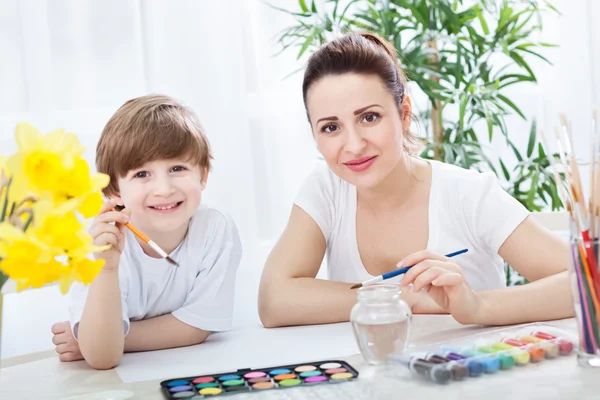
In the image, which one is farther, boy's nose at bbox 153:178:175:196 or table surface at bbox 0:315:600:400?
boy's nose at bbox 153:178:175:196

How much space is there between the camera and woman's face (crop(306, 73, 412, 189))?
1.39 meters

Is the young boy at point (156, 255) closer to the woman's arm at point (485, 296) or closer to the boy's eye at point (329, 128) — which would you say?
the boy's eye at point (329, 128)

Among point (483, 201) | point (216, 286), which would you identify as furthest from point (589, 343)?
point (216, 286)

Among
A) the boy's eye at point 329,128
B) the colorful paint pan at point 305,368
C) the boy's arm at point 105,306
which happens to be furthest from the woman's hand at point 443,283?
the boy's arm at point 105,306

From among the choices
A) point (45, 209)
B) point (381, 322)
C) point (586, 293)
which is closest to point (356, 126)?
point (381, 322)

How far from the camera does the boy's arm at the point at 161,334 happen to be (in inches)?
50.3

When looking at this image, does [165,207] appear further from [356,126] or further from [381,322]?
[381,322]

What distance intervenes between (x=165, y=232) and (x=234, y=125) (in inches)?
37.0

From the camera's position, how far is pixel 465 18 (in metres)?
2.36

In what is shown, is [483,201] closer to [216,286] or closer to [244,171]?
[216,286]

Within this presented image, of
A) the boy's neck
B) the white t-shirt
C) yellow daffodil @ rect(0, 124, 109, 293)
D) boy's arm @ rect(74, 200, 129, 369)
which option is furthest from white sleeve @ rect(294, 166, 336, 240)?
yellow daffodil @ rect(0, 124, 109, 293)

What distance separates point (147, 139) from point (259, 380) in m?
0.56

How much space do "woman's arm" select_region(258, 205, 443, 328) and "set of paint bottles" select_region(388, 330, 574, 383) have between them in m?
0.37

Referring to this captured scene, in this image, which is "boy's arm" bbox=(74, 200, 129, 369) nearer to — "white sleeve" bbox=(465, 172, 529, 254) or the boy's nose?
the boy's nose
